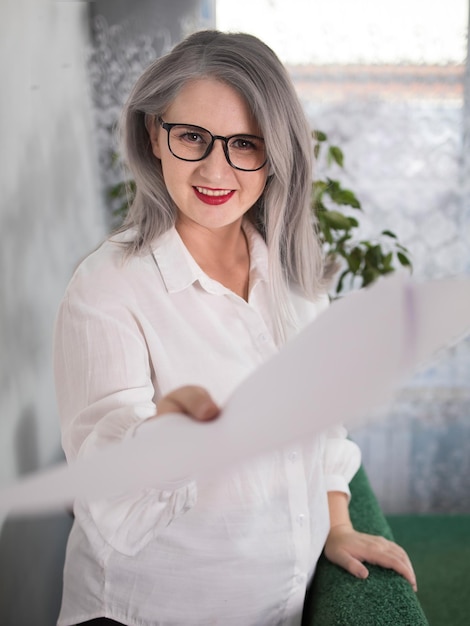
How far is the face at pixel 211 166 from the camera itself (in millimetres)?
886

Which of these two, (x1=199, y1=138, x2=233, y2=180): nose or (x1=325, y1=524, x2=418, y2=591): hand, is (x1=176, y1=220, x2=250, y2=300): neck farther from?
(x1=325, y1=524, x2=418, y2=591): hand

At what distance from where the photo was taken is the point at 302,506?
106 centimetres

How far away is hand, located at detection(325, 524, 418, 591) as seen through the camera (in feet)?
3.86

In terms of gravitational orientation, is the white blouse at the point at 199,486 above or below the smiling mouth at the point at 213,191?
below

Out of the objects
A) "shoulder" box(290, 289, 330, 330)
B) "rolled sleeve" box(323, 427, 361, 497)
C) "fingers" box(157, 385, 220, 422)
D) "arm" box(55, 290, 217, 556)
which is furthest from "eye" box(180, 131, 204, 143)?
"rolled sleeve" box(323, 427, 361, 497)

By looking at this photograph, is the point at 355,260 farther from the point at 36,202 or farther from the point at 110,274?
the point at 110,274

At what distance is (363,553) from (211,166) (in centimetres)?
73

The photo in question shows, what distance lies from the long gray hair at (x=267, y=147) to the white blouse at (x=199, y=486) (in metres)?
0.04

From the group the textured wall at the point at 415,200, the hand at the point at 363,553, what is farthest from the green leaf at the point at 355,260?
the hand at the point at 363,553

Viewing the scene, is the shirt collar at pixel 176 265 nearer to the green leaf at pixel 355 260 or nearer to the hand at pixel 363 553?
the hand at pixel 363 553

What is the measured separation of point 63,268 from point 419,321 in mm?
1795

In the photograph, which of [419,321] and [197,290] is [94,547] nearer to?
[197,290]

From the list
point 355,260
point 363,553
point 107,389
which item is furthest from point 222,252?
point 355,260

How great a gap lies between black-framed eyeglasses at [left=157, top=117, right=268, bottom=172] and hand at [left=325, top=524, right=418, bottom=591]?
2.27 ft
